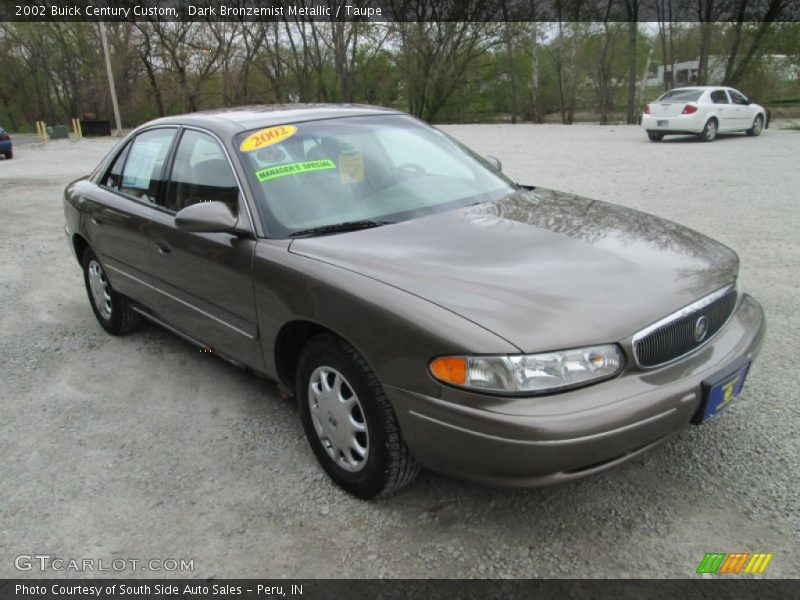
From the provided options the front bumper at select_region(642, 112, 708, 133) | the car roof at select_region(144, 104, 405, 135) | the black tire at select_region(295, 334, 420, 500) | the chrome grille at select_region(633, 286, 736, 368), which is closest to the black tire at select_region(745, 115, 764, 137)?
the front bumper at select_region(642, 112, 708, 133)

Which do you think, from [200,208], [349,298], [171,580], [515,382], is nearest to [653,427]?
[515,382]

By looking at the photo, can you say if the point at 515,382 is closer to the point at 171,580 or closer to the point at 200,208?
the point at 171,580

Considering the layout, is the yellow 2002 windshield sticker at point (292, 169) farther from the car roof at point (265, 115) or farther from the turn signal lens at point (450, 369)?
the turn signal lens at point (450, 369)

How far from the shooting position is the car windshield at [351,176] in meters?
2.94

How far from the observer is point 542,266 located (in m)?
2.45

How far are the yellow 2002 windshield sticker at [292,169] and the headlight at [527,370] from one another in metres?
1.43

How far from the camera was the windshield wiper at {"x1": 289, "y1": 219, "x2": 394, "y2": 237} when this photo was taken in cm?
283

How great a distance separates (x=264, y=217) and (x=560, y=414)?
5.35ft

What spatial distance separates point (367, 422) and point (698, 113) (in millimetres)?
17409

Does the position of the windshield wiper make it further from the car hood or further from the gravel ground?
the gravel ground

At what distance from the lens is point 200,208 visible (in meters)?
2.84

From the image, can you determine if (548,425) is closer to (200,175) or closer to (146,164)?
(200,175)

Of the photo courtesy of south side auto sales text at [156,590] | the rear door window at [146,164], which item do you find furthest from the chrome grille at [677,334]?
the rear door window at [146,164]

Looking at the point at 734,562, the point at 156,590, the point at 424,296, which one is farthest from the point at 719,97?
the point at 156,590
